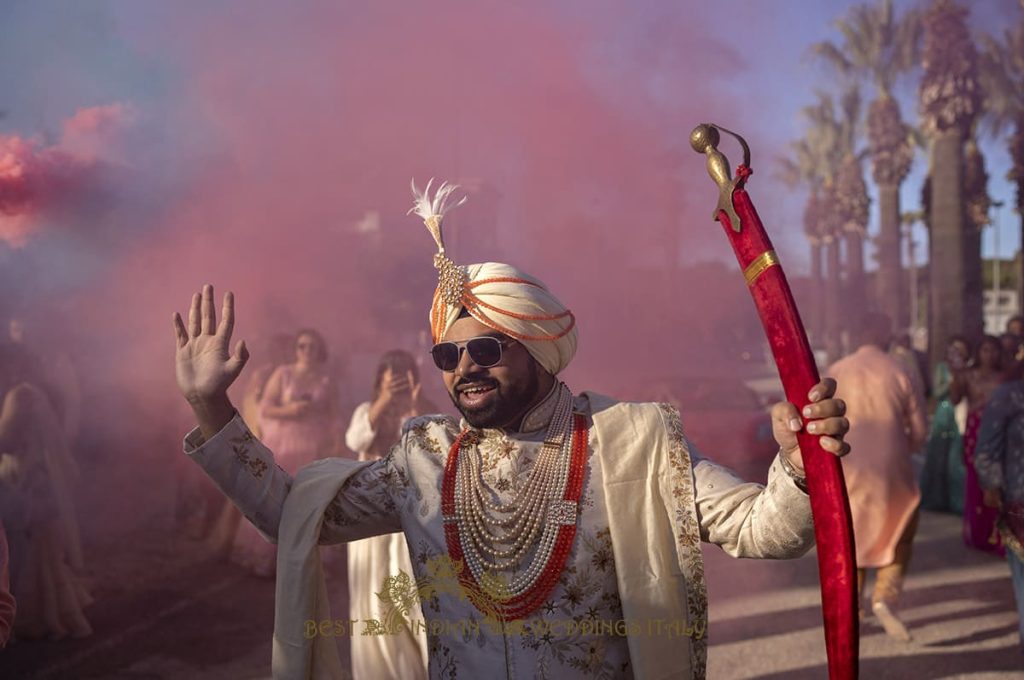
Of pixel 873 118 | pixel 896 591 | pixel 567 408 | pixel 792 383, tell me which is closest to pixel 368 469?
pixel 567 408

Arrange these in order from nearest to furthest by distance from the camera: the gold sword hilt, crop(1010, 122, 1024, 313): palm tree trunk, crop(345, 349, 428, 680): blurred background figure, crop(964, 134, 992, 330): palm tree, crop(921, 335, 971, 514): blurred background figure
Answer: the gold sword hilt, crop(345, 349, 428, 680): blurred background figure, crop(921, 335, 971, 514): blurred background figure, crop(964, 134, 992, 330): palm tree, crop(1010, 122, 1024, 313): palm tree trunk

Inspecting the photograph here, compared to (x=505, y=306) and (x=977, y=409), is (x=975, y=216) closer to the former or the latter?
(x=977, y=409)

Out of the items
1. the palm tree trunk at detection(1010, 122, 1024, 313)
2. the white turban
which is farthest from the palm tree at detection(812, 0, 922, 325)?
the white turban

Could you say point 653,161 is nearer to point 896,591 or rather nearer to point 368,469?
point 896,591

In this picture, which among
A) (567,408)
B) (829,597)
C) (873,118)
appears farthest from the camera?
(873,118)

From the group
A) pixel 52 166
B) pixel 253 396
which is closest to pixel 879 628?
pixel 253 396

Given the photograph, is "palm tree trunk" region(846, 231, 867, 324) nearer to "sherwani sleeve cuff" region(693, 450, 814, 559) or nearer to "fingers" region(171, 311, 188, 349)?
"sherwani sleeve cuff" region(693, 450, 814, 559)

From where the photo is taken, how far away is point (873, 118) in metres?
21.3

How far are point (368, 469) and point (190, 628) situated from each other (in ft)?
12.5

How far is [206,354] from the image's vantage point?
2084 millimetres

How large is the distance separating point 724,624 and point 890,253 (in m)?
18.1

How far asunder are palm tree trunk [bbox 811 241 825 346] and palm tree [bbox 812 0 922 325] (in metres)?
8.23

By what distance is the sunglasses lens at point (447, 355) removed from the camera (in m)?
2.27

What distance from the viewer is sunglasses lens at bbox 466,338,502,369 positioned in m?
2.23
